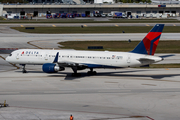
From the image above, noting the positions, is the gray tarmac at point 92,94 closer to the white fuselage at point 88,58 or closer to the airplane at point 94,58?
the airplane at point 94,58

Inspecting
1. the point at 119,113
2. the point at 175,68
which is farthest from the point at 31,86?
the point at 175,68

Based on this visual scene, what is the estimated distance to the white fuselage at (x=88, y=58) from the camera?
151 feet

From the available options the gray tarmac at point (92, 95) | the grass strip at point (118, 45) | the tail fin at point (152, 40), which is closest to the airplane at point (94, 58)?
the tail fin at point (152, 40)

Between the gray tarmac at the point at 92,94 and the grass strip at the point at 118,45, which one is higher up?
the grass strip at the point at 118,45

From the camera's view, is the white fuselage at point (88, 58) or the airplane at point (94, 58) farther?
the white fuselage at point (88, 58)

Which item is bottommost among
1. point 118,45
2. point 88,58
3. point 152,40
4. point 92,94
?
point 92,94

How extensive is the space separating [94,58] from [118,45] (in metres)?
38.1

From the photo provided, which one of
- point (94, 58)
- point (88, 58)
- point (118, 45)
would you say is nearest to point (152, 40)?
point (94, 58)

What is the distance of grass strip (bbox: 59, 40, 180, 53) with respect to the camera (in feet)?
252

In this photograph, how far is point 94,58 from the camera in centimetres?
4747

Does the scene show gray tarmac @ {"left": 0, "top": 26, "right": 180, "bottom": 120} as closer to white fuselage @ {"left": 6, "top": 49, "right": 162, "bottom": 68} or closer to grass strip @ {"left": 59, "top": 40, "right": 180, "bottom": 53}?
white fuselage @ {"left": 6, "top": 49, "right": 162, "bottom": 68}

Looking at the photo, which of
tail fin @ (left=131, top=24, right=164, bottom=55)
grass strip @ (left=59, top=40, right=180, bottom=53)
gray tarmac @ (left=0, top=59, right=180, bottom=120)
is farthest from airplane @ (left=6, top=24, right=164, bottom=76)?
grass strip @ (left=59, top=40, right=180, bottom=53)

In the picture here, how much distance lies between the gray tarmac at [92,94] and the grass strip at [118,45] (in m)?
21.9

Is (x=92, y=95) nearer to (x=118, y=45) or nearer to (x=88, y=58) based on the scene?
(x=88, y=58)
